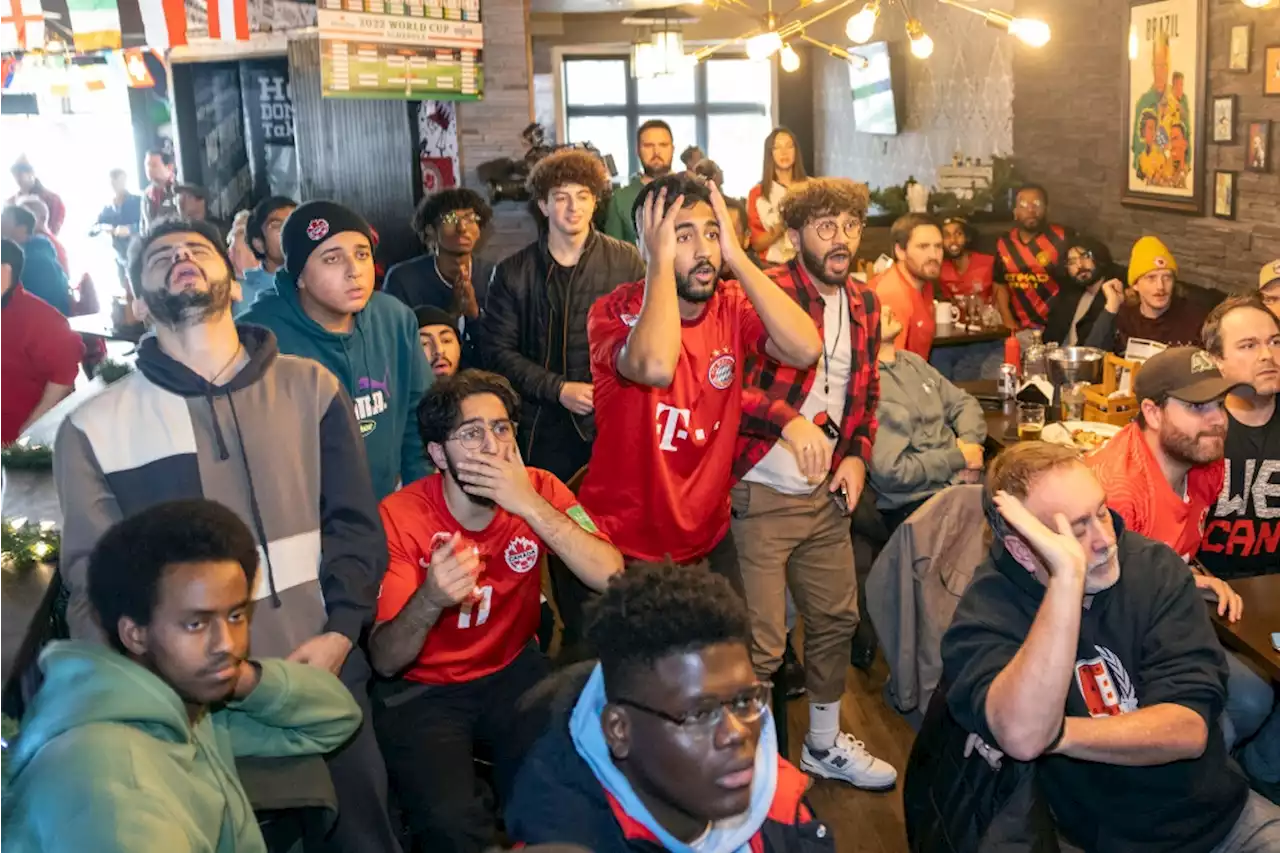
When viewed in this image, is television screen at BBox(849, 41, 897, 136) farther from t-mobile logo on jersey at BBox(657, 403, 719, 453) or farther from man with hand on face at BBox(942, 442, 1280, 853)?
man with hand on face at BBox(942, 442, 1280, 853)

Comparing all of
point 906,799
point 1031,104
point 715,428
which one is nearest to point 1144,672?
point 906,799

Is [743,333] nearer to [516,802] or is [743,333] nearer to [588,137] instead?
[516,802]

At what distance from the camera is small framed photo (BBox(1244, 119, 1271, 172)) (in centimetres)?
570

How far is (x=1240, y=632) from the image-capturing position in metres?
2.72

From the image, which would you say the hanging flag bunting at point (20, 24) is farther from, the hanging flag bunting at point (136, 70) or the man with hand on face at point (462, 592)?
the man with hand on face at point (462, 592)

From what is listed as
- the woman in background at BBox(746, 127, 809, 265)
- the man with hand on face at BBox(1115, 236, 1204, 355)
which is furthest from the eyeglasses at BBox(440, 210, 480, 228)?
the man with hand on face at BBox(1115, 236, 1204, 355)

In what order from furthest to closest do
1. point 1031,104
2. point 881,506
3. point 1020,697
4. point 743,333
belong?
point 1031,104
point 881,506
point 743,333
point 1020,697

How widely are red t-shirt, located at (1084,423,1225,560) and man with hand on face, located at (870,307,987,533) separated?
988 mm

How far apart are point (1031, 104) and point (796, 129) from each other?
18.7 ft

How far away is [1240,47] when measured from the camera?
5781 millimetres

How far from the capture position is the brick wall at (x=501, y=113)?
6469mm

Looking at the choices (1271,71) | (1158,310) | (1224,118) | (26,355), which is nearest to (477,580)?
(26,355)

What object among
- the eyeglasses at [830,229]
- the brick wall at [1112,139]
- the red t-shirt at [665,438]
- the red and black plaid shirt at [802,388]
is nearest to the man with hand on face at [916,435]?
the red and black plaid shirt at [802,388]

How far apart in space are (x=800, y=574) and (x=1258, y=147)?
Answer: 12.1 feet
